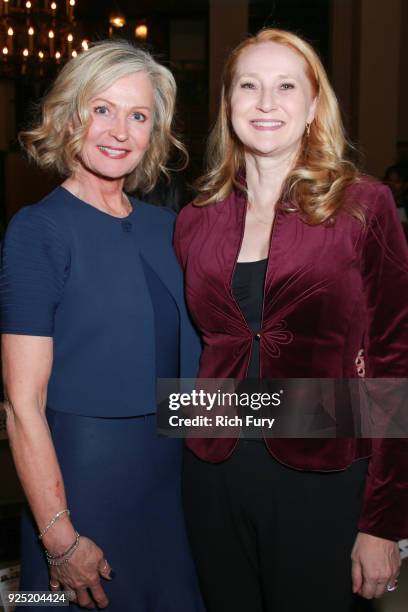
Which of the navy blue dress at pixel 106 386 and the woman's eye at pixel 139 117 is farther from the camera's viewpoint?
the woman's eye at pixel 139 117

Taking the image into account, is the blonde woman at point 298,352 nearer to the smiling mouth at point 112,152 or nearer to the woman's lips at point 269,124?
the woman's lips at point 269,124

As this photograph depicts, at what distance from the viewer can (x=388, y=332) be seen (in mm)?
1294

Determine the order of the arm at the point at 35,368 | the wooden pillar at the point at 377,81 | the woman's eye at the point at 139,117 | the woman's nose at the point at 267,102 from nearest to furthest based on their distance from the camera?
the arm at the point at 35,368, the woman's nose at the point at 267,102, the woman's eye at the point at 139,117, the wooden pillar at the point at 377,81

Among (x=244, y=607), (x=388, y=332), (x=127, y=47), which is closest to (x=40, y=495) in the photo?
(x=244, y=607)

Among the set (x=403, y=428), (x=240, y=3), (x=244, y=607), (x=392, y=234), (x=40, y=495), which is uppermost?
(x=240, y=3)

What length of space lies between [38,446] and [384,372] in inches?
26.5

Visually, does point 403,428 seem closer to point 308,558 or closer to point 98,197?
point 308,558

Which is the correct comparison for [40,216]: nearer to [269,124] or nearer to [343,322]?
[269,124]

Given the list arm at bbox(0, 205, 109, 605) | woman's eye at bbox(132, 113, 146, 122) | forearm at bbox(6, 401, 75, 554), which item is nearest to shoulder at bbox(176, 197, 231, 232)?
woman's eye at bbox(132, 113, 146, 122)

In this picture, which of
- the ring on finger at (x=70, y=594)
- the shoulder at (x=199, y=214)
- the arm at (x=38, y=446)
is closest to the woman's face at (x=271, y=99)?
the shoulder at (x=199, y=214)

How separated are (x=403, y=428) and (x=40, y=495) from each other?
27.6 inches

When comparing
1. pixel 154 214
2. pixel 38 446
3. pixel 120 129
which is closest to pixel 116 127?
pixel 120 129

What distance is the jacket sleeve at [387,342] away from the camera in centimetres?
128

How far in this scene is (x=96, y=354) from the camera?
135 centimetres
